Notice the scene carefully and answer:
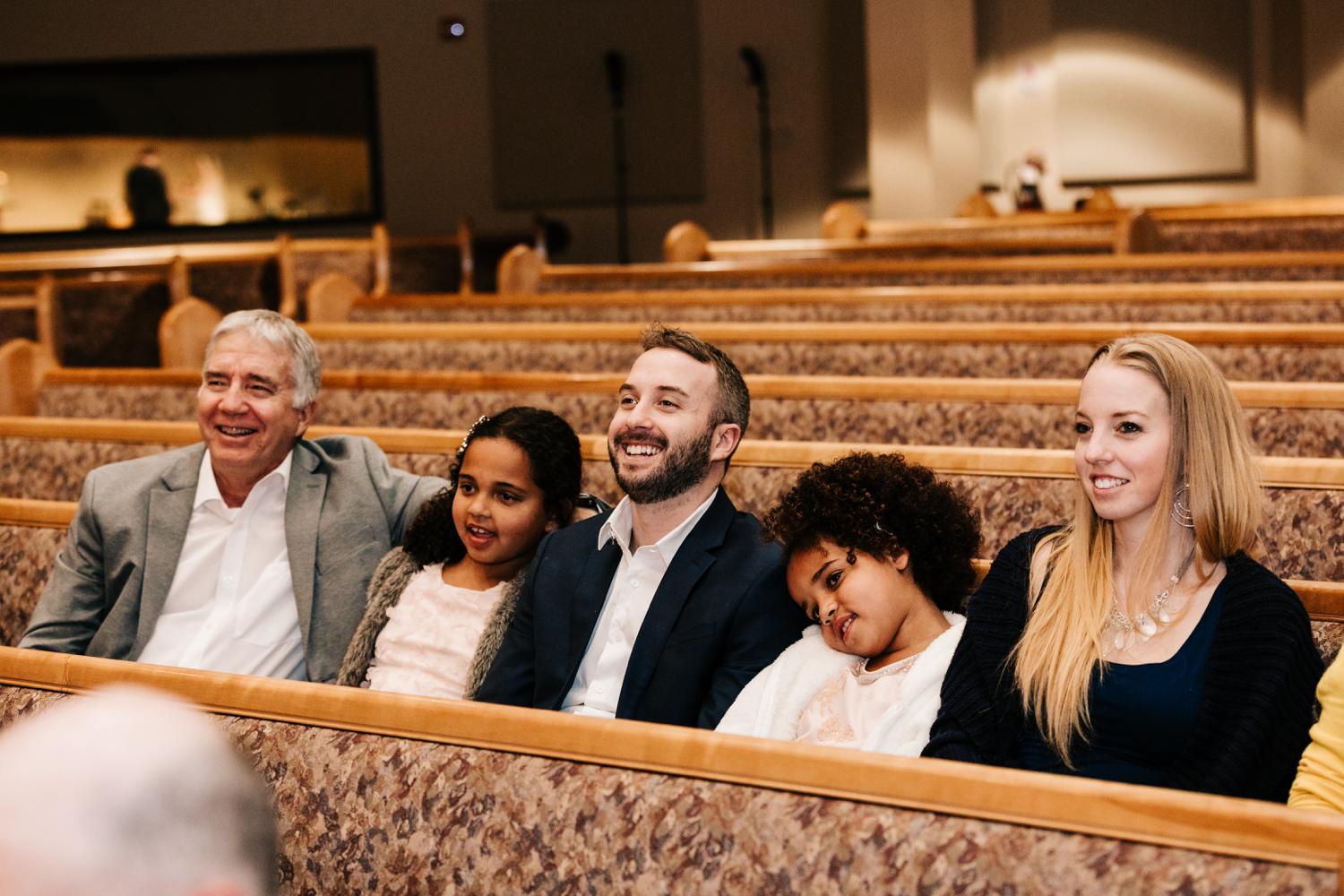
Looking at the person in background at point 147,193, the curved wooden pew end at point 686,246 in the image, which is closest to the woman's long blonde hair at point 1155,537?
the curved wooden pew end at point 686,246

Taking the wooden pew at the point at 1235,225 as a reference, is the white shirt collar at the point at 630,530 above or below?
below

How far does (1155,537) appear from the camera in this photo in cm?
174

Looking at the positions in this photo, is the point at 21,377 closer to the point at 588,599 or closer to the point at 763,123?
the point at 588,599

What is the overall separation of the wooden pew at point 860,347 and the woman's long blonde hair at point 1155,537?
165 cm

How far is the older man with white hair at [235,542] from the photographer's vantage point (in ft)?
7.86

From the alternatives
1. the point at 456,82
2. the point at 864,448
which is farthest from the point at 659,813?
the point at 456,82

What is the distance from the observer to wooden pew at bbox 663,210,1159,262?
18.6ft

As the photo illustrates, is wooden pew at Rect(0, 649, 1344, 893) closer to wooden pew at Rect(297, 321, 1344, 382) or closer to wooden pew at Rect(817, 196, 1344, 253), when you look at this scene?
wooden pew at Rect(297, 321, 1344, 382)

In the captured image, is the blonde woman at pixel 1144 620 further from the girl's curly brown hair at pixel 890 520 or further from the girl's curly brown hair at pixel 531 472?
the girl's curly brown hair at pixel 531 472

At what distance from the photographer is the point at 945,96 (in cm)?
912

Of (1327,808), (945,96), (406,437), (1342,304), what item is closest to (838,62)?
(945,96)

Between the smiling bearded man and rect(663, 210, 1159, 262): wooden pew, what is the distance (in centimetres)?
376

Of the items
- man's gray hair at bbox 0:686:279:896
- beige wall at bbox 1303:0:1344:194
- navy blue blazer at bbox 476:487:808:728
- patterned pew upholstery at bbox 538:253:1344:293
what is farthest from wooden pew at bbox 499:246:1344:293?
beige wall at bbox 1303:0:1344:194

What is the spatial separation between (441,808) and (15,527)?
1619 millimetres
